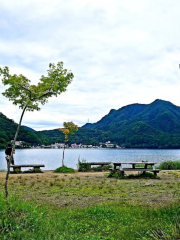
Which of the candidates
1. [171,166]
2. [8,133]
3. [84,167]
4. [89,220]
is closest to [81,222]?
[89,220]

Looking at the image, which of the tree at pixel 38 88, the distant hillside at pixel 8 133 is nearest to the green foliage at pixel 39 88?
the tree at pixel 38 88

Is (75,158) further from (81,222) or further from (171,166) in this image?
(81,222)

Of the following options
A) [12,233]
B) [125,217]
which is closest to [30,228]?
[12,233]

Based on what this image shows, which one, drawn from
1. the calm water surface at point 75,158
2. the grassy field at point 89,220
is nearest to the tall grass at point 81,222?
the grassy field at point 89,220

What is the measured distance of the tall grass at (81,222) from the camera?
4.45 meters

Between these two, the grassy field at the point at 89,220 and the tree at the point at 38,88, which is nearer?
the grassy field at the point at 89,220

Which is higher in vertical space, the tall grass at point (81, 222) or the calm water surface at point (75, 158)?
the tall grass at point (81, 222)

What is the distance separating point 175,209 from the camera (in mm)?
5926

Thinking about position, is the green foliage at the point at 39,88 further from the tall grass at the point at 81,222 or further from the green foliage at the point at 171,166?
the green foliage at the point at 171,166

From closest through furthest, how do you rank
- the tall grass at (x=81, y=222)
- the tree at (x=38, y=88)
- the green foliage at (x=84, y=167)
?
the tall grass at (x=81, y=222)
the tree at (x=38, y=88)
the green foliage at (x=84, y=167)

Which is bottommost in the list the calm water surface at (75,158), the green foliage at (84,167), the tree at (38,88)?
the calm water surface at (75,158)

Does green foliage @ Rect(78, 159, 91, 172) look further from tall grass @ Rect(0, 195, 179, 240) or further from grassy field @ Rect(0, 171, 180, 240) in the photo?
tall grass @ Rect(0, 195, 179, 240)

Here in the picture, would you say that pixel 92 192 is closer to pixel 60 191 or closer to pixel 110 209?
pixel 60 191

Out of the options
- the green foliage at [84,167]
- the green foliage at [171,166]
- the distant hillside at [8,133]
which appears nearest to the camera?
the green foliage at [84,167]
